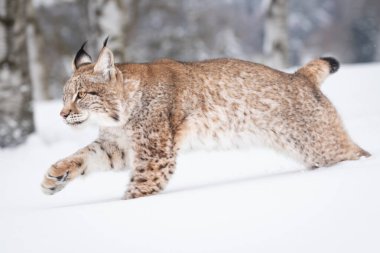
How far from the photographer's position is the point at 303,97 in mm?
5402

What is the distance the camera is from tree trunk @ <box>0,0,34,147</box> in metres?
8.25

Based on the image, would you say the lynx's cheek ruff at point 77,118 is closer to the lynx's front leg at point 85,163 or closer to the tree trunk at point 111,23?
the lynx's front leg at point 85,163

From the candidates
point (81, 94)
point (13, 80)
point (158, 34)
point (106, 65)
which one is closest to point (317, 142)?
point (106, 65)

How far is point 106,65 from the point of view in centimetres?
503

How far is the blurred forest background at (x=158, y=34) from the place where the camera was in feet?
27.6

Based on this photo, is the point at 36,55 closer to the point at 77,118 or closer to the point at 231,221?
the point at 77,118

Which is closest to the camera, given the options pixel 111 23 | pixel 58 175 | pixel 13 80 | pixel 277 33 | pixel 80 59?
pixel 58 175

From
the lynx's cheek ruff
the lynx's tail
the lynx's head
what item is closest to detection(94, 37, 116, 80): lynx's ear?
the lynx's head

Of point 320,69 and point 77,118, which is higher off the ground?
point 320,69

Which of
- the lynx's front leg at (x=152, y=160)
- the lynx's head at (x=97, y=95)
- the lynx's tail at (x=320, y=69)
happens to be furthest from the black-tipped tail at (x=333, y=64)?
the lynx's head at (x=97, y=95)

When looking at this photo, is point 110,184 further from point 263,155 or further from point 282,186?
point 282,186

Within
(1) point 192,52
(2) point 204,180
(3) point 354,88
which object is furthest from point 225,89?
(1) point 192,52

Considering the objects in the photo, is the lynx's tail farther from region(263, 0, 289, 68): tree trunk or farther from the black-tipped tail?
region(263, 0, 289, 68): tree trunk

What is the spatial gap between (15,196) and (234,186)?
2898 millimetres
